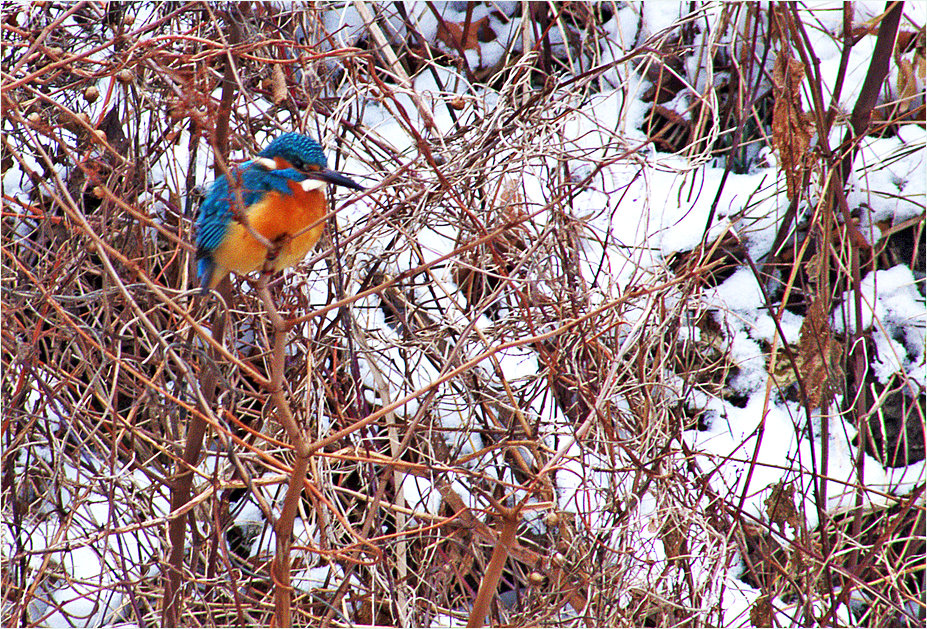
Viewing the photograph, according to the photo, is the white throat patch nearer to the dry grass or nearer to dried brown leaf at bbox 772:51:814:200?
the dry grass

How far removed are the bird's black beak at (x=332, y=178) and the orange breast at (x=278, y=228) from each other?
0.07m

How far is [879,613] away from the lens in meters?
2.60

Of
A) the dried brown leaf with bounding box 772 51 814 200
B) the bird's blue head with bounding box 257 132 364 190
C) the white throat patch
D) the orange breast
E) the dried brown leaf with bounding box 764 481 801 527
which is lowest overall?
the dried brown leaf with bounding box 764 481 801 527

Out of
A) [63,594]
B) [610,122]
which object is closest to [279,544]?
[63,594]

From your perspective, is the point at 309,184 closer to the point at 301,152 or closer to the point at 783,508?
the point at 301,152

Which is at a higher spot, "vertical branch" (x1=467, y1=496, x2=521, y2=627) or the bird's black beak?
the bird's black beak

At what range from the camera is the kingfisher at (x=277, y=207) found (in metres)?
1.74

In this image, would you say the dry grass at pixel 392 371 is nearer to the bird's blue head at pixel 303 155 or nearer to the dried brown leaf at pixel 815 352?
the dried brown leaf at pixel 815 352

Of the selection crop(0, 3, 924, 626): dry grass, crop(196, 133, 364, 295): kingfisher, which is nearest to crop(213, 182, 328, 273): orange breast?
crop(196, 133, 364, 295): kingfisher

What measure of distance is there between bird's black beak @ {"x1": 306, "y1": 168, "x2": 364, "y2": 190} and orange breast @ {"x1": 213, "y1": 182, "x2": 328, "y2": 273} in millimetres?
69

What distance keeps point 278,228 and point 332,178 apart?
0.19m

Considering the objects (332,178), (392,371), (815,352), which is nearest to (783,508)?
(815,352)

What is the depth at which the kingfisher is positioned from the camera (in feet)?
5.71

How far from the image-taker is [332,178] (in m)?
1.67
